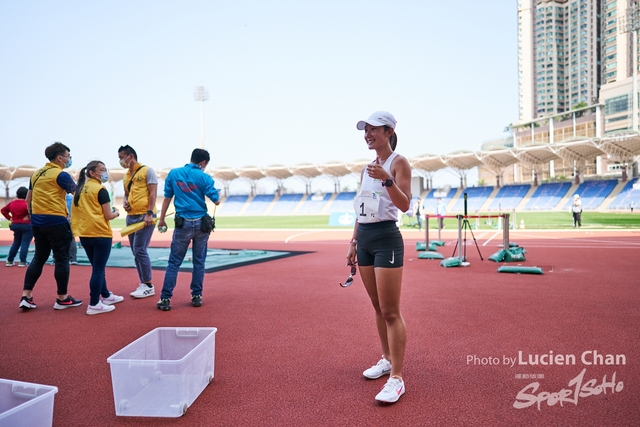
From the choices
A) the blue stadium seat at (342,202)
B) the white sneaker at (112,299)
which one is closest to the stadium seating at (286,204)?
the blue stadium seat at (342,202)

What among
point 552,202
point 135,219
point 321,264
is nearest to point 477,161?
point 552,202

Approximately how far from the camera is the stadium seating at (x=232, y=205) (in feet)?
217

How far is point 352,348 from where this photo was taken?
3.97m

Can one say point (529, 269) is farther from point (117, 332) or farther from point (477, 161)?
point (477, 161)

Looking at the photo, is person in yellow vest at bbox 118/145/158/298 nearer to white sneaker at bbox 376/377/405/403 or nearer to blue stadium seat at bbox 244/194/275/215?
white sneaker at bbox 376/377/405/403

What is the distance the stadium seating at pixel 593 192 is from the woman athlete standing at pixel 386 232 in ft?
150

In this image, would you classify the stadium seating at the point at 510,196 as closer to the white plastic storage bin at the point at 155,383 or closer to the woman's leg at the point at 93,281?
the woman's leg at the point at 93,281

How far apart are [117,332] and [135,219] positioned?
202 cm

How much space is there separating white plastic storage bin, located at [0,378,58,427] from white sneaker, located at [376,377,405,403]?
1864 mm

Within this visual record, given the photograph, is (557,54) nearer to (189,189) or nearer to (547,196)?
(547,196)

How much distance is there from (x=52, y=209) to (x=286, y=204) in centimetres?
5962

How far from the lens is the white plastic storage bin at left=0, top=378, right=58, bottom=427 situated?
2.13 metres

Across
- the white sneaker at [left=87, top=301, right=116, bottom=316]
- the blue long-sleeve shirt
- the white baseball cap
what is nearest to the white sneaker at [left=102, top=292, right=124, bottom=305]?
the white sneaker at [left=87, top=301, right=116, bottom=316]

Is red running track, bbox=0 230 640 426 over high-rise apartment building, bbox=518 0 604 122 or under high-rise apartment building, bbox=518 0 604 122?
under
